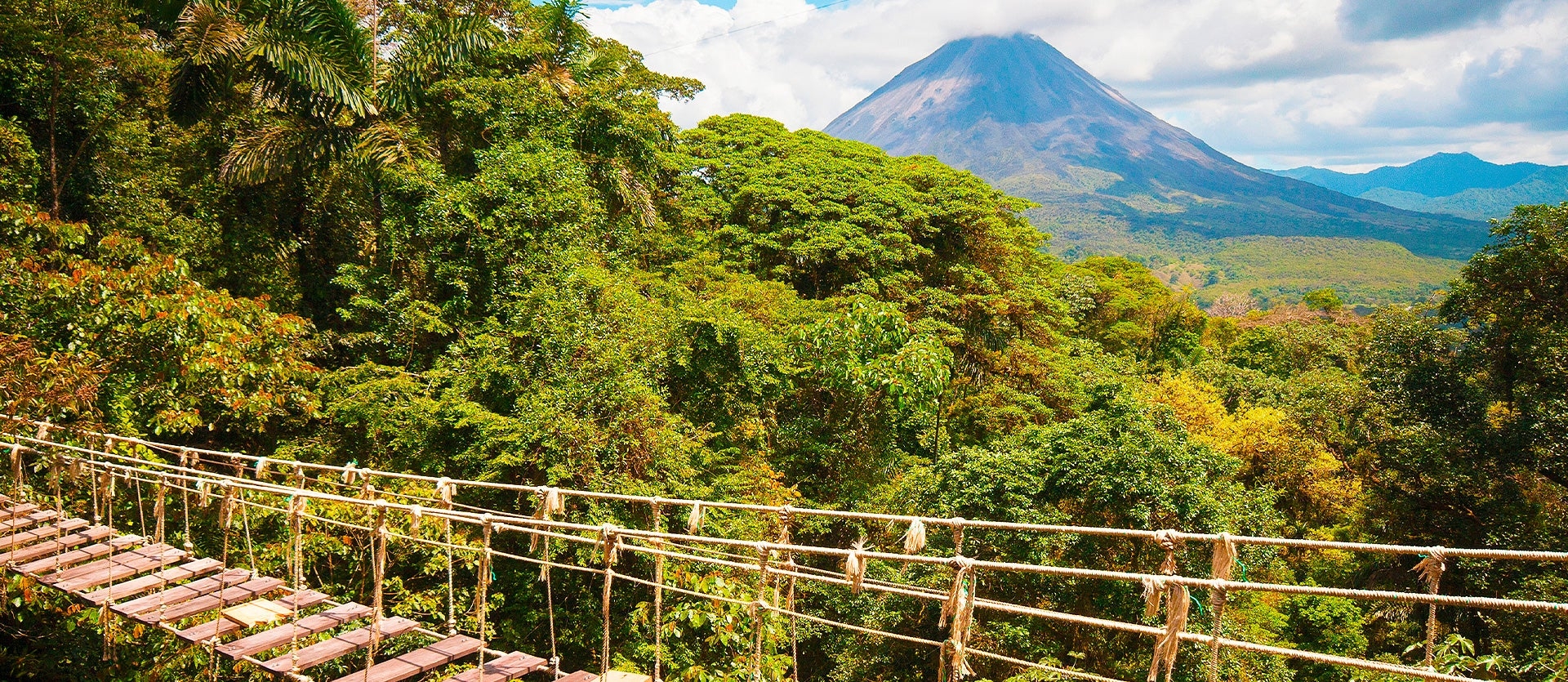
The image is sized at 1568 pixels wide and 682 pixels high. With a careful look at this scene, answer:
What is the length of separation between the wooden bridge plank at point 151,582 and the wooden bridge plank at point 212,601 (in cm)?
25

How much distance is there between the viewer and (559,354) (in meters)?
9.74

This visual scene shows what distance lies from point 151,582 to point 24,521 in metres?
1.92

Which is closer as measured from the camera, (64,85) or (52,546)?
(52,546)

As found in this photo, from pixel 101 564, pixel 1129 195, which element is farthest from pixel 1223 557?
pixel 1129 195

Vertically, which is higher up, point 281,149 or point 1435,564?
point 281,149

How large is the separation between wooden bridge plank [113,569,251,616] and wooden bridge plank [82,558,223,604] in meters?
0.06

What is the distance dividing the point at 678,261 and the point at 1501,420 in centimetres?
1209

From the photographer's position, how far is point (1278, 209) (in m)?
168

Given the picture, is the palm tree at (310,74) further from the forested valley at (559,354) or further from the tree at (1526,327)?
the tree at (1526,327)

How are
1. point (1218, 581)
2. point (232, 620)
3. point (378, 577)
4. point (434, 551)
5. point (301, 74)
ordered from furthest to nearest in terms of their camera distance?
point (301, 74)
point (434, 551)
point (232, 620)
point (378, 577)
point (1218, 581)

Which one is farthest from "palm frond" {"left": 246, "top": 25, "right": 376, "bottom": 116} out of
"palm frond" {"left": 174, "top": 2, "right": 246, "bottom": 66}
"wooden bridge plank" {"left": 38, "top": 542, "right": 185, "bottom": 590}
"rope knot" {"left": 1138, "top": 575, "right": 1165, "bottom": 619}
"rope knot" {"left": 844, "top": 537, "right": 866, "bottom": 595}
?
"rope knot" {"left": 1138, "top": 575, "right": 1165, "bottom": 619}

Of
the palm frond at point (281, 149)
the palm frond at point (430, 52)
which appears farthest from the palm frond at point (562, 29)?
the palm frond at point (281, 149)

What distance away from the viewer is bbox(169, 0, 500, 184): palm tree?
9781mm

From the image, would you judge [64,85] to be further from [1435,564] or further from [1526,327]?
[1526,327]
